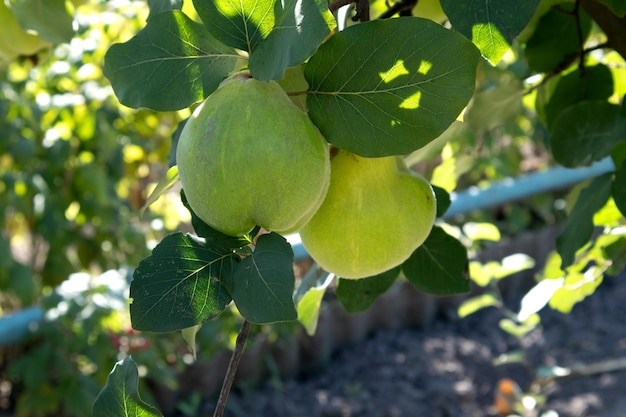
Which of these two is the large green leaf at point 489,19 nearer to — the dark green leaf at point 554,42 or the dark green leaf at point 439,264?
the dark green leaf at point 439,264

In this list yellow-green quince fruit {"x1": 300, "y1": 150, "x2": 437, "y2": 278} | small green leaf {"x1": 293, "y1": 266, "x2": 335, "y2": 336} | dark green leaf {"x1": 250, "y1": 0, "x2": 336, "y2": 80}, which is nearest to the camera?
dark green leaf {"x1": 250, "y1": 0, "x2": 336, "y2": 80}

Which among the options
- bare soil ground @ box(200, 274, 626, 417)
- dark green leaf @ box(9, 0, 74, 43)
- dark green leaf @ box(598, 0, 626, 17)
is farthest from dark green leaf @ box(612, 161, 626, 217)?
bare soil ground @ box(200, 274, 626, 417)

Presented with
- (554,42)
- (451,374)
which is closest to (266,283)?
(554,42)

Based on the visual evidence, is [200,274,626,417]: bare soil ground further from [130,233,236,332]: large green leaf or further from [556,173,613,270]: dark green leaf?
[130,233,236,332]: large green leaf

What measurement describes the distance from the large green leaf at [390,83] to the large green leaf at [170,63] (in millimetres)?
67

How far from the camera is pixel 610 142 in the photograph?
0.81 meters

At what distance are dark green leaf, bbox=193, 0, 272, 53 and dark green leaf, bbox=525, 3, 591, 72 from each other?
1.59 ft

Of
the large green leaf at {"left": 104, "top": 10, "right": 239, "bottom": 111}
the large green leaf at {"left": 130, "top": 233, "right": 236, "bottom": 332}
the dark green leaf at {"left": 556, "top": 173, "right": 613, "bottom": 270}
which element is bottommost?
the dark green leaf at {"left": 556, "top": 173, "right": 613, "bottom": 270}

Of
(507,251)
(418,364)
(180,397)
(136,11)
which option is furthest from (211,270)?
(507,251)

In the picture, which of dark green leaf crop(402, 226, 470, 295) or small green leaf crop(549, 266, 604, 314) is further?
small green leaf crop(549, 266, 604, 314)

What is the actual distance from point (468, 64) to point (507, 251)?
331cm

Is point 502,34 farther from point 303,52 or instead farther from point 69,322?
point 69,322

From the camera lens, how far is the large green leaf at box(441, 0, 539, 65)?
1.68 ft

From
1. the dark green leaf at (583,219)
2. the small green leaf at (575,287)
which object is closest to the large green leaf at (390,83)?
the dark green leaf at (583,219)
